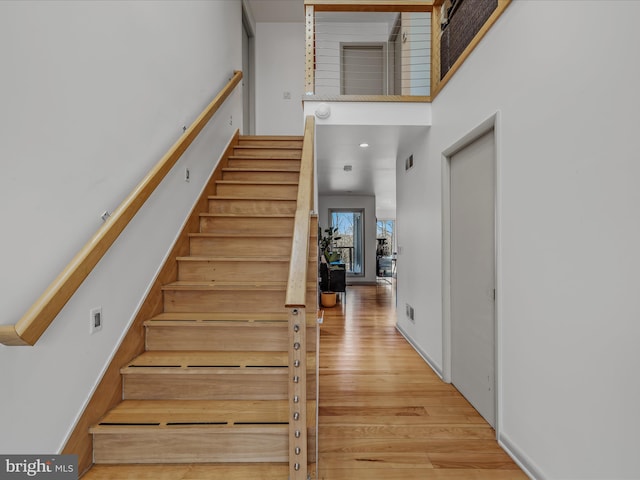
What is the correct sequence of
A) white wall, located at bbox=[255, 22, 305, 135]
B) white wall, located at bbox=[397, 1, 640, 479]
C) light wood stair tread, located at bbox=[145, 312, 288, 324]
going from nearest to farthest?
1. white wall, located at bbox=[397, 1, 640, 479]
2. light wood stair tread, located at bbox=[145, 312, 288, 324]
3. white wall, located at bbox=[255, 22, 305, 135]

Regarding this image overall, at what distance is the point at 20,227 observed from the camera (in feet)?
4.04

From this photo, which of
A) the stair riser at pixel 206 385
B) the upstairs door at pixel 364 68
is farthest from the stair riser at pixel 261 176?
the upstairs door at pixel 364 68

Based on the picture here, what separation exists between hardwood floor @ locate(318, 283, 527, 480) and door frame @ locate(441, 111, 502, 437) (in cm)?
Answer: 23

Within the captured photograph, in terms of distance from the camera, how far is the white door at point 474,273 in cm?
222

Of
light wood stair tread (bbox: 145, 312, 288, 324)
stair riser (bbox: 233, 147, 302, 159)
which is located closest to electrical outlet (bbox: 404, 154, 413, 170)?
stair riser (bbox: 233, 147, 302, 159)

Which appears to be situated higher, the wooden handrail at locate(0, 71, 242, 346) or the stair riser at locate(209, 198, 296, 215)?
the stair riser at locate(209, 198, 296, 215)

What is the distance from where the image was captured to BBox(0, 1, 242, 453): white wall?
1.21 metres

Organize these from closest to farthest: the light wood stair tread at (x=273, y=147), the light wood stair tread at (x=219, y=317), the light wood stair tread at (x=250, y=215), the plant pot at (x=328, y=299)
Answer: the light wood stair tread at (x=219, y=317)
the light wood stair tread at (x=250, y=215)
the light wood stair tread at (x=273, y=147)
the plant pot at (x=328, y=299)

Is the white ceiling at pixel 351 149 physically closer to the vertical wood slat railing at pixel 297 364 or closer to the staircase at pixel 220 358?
the staircase at pixel 220 358

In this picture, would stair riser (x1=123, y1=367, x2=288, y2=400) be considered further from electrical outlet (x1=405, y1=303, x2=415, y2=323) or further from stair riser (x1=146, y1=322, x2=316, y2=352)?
electrical outlet (x1=405, y1=303, x2=415, y2=323)

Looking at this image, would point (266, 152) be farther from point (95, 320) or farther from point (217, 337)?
point (95, 320)

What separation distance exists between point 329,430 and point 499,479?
0.96 m

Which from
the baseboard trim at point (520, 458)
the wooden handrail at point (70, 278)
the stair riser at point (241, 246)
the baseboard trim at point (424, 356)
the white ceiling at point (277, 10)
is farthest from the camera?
the white ceiling at point (277, 10)

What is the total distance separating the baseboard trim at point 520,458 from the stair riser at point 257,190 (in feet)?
7.81
